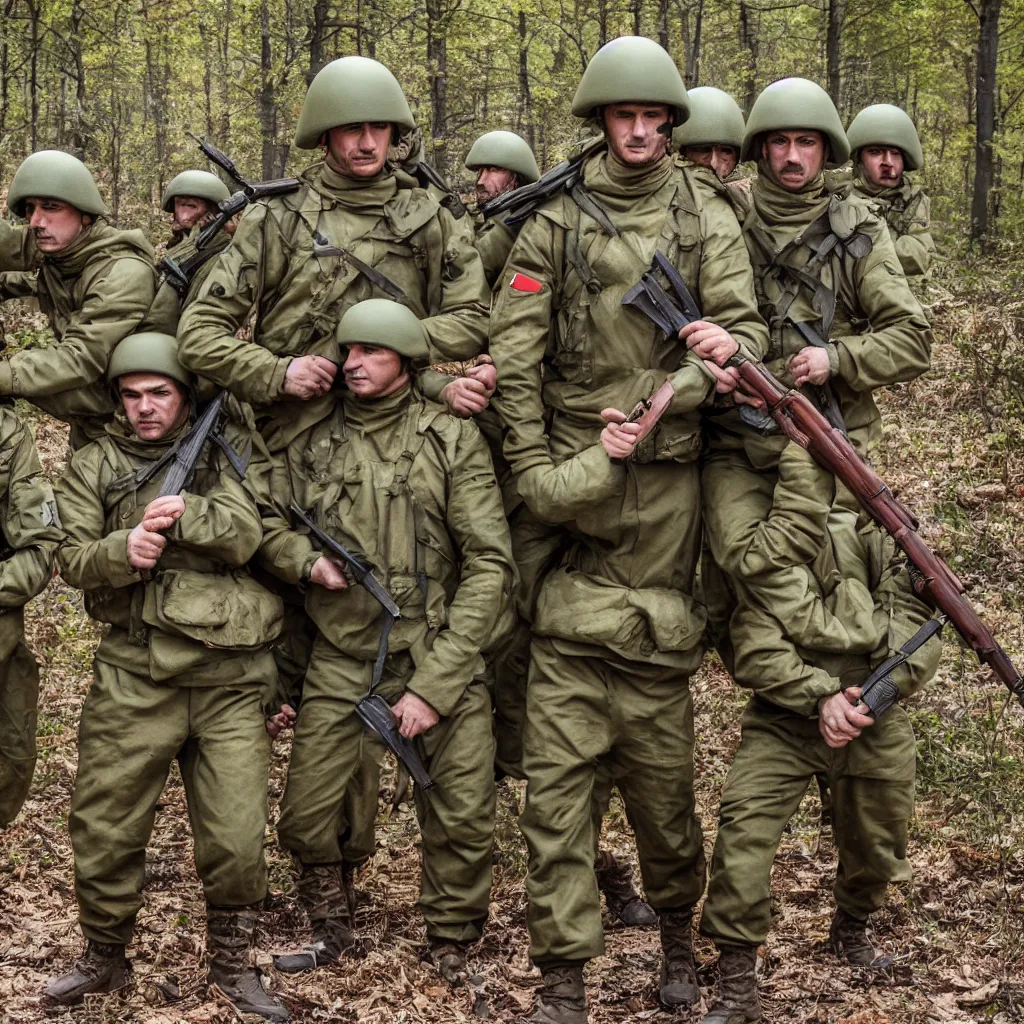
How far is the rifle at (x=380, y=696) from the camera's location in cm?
519

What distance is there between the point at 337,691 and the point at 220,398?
52.6 inches

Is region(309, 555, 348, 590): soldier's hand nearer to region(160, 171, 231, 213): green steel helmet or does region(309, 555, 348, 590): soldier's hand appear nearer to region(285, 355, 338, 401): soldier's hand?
region(285, 355, 338, 401): soldier's hand

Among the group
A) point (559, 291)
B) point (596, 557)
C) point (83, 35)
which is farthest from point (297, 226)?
point (83, 35)

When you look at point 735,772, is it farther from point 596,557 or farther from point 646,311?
point 646,311

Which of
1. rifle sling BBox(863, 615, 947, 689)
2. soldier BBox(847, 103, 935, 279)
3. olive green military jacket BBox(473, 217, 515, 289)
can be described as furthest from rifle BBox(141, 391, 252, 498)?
soldier BBox(847, 103, 935, 279)

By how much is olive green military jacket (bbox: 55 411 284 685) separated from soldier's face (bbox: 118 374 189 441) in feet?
0.18

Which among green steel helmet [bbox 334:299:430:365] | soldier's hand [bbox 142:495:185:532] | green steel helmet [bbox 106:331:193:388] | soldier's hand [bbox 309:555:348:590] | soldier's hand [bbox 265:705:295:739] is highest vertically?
green steel helmet [bbox 334:299:430:365]

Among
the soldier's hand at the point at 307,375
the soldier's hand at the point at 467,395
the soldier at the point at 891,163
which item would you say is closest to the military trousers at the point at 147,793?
the soldier's hand at the point at 307,375

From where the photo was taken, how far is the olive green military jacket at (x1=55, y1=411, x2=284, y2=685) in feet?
16.5

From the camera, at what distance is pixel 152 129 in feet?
92.8

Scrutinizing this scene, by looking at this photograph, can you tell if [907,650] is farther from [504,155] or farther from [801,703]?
[504,155]

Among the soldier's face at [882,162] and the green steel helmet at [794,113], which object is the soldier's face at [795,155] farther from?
the soldier's face at [882,162]

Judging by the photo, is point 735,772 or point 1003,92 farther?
point 1003,92

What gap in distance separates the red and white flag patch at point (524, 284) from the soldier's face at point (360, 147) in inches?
33.2
